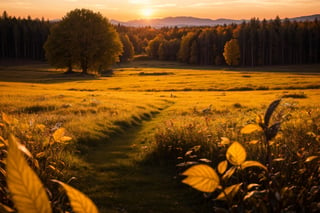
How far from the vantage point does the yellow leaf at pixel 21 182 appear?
602 millimetres

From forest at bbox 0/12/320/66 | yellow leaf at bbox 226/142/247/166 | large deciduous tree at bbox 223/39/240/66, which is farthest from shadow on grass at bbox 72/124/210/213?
forest at bbox 0/12/320/66

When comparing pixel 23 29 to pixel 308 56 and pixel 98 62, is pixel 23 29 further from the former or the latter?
pixel 308 56

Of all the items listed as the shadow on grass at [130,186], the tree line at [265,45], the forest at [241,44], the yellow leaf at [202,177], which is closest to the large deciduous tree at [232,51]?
the tree line at [265,45]

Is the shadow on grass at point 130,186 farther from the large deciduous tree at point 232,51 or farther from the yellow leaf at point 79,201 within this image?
the large deciduous tree at point 232,51

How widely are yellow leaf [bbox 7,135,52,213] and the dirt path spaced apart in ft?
21.4

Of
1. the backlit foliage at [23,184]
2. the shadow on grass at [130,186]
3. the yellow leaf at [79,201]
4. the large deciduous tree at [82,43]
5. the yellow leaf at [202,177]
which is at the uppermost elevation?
the large deciduous tree at [82,43]

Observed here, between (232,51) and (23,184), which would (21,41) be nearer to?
(232,51)

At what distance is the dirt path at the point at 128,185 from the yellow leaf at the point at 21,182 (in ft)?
21.4

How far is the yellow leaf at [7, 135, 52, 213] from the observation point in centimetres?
60

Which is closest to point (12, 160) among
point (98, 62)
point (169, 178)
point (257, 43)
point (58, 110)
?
point (169, 178)

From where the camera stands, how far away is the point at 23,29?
121375 mm

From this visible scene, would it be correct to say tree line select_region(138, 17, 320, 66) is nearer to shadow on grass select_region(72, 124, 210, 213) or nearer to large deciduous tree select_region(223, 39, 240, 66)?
large deciduous tree select_region(223, 39, 240, 66)

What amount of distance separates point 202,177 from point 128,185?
25.1ft

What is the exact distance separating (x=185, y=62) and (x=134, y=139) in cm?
11680
